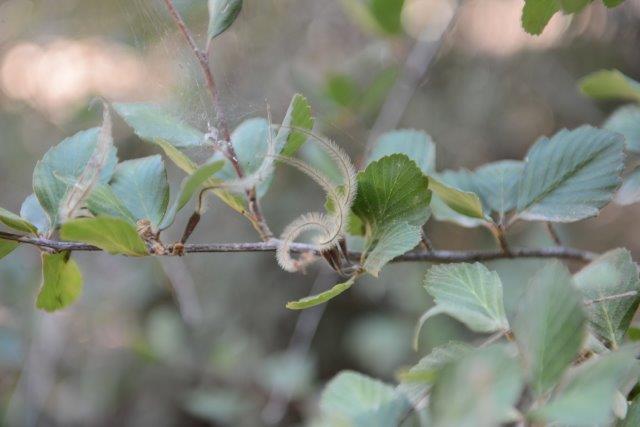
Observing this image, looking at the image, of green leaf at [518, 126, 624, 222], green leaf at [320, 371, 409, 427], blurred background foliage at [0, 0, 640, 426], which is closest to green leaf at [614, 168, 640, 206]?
green leaf at [518, 126, 624, 222]

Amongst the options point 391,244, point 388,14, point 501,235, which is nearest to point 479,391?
point 391,244

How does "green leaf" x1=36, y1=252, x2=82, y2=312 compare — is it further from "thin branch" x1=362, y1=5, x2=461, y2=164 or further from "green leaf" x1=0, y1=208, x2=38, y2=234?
"thin branch" x1=362, y1=5, x2=461, y2=164

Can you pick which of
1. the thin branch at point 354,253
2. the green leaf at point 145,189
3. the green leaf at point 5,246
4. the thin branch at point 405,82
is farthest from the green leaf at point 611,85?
the thin branch at point 405,82

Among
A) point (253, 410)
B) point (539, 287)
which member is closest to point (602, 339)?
point (539, 287)

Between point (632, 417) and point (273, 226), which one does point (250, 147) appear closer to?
point (632, 417)

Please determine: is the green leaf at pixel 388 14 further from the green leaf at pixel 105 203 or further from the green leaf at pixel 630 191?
the green leaf at pixel 105 203

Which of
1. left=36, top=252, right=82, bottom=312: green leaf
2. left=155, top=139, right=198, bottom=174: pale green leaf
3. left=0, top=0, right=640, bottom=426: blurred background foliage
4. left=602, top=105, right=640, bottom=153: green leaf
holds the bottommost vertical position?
left=0, top=0, right=640, bottom=426: blurred background foliage
